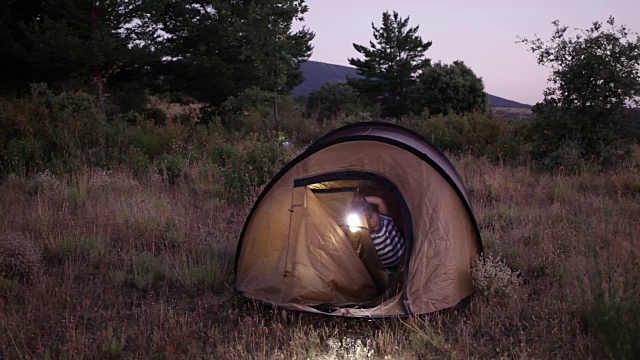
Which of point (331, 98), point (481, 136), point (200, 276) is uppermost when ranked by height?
point (331, 98)

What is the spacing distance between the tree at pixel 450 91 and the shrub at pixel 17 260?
26.6 meters

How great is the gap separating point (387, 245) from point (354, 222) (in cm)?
43

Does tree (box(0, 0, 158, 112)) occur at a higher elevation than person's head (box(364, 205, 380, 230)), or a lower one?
higher

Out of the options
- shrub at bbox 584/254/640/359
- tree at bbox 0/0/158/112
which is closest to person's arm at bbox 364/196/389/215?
shrub at bbox 584/254/640/359

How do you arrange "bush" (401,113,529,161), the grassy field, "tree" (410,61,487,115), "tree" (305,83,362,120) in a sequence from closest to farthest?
the grassy field → "bush" (401,113,529,161) → "tree" (410,61,487,115) → "tree" (305,83,362,120)

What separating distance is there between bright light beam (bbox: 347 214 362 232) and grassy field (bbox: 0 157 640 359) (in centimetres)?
110

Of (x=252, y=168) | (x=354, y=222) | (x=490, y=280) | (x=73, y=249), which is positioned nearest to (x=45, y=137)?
(x=252, y=168)

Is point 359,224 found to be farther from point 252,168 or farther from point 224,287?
point 252,168

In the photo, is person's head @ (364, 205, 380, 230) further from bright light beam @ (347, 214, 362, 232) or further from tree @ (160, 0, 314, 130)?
tree @ (160, 0, 314, 130)

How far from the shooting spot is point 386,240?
5.11 meters

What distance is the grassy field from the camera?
12.7 ft

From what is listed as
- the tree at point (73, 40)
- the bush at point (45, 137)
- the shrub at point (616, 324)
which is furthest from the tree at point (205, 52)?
the shrub at point (616, 324)

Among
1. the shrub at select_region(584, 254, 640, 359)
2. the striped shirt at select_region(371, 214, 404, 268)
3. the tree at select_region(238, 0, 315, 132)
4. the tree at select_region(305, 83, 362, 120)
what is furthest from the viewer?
the tree at select_region(305, 83, 362, 120)

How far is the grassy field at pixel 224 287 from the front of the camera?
12.7ft
